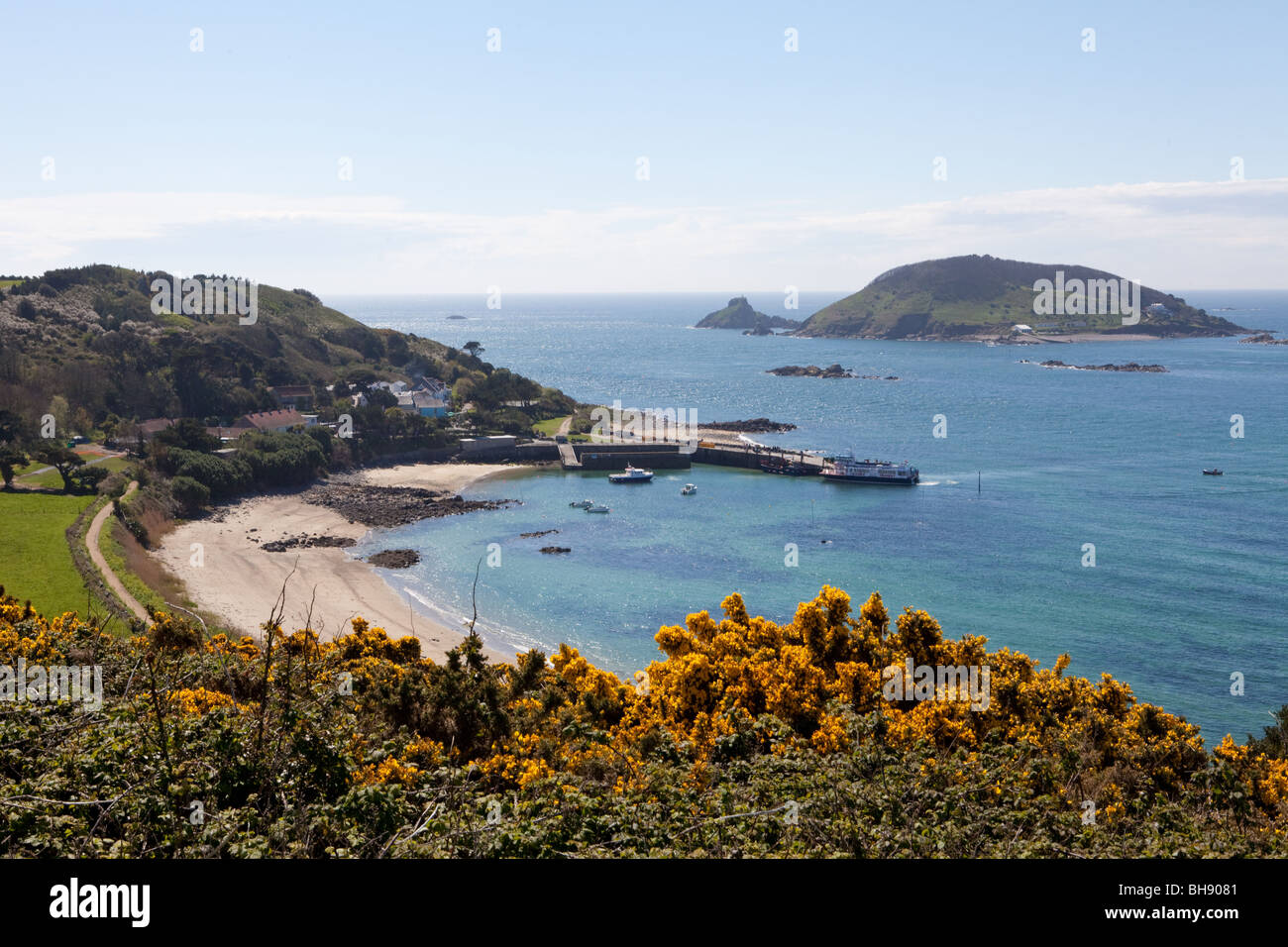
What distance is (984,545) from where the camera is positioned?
5234 cm

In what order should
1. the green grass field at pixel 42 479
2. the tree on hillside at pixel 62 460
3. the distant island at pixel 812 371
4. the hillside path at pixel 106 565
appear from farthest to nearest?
1. the distant island at pixel 812 371
2. the tree on hillside at pixel 62 460
3. the green grass field at pixel 42 479
4. the hillside path at pixel 106 565

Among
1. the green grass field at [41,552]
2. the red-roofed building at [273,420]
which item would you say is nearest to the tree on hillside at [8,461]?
the green grass field at [41,552]

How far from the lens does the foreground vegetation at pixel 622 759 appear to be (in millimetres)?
8164

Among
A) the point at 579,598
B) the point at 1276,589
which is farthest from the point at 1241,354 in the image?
the point at 579,598

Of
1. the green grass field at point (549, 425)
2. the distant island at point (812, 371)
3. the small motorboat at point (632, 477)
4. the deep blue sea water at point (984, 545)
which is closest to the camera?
the deep blue sea water at point (984, 545)

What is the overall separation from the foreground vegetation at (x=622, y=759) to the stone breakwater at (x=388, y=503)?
126 ft

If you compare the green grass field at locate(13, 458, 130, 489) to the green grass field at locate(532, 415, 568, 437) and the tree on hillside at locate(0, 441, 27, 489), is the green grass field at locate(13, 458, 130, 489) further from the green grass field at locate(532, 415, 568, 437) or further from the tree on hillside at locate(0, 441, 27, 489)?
the green grass field at locate(532, 415, 568, 437)

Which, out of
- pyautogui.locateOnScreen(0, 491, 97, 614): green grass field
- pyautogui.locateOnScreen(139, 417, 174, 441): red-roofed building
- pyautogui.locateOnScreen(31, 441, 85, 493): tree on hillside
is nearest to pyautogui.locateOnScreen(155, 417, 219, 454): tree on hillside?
pyautogui.locateOnScreen(139, 417, 174, 441): red-roofed building

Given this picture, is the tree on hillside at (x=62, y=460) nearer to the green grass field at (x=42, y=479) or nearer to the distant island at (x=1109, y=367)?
the green grass field at (x=42, y=479)

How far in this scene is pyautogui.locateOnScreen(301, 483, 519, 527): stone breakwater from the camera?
60.2 m

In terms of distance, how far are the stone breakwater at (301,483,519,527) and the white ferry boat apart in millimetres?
26816

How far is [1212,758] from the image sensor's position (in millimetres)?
15516

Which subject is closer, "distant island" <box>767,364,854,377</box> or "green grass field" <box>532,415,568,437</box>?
"green grass field" <box>532,415,568,437</box>
